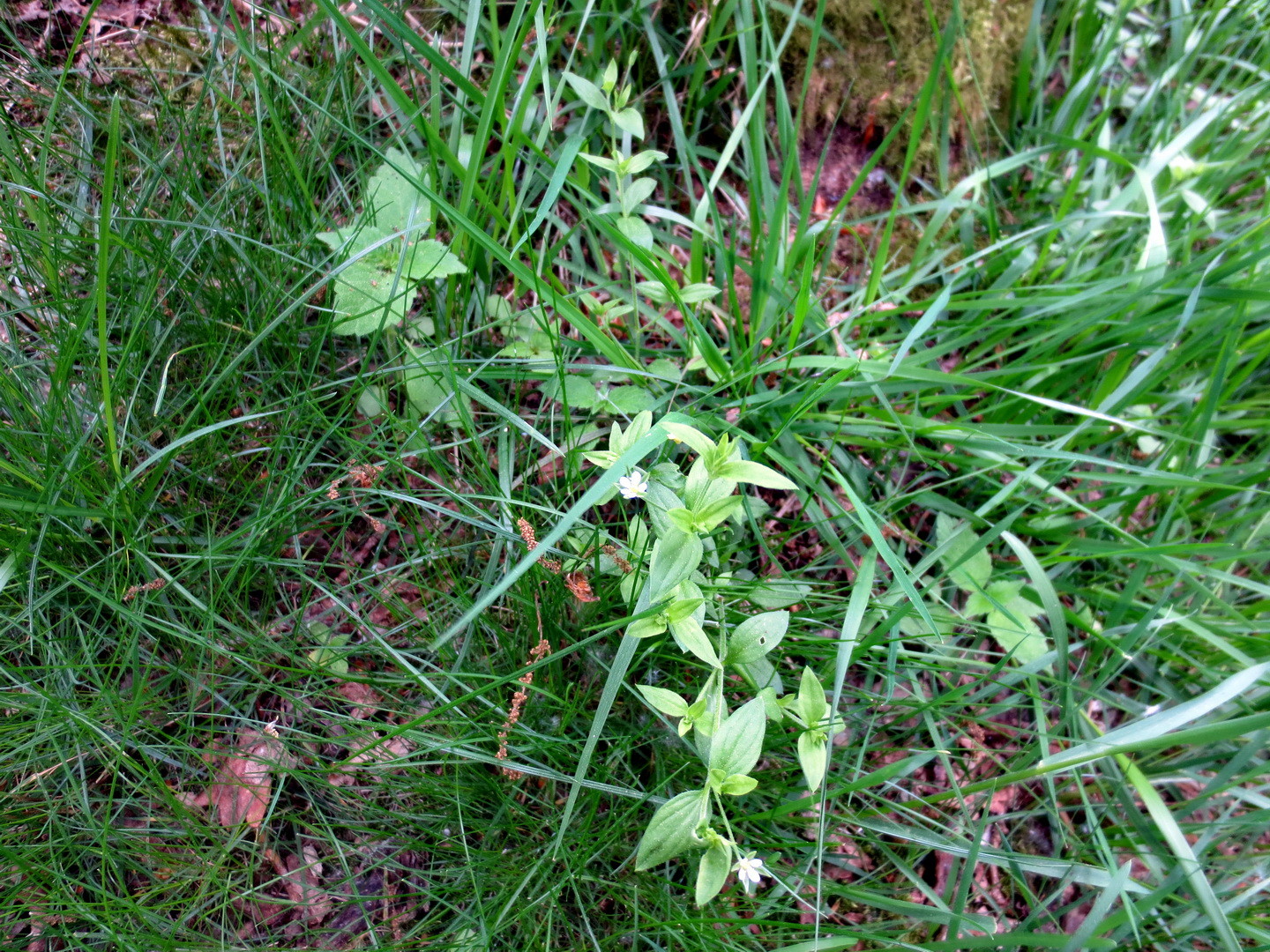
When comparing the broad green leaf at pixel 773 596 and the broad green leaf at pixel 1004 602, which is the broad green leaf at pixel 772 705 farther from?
the broad green leaf at pixel 1004 602

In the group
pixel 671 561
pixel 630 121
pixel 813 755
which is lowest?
pixel 813 755

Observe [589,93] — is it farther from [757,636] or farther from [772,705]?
[772,705]

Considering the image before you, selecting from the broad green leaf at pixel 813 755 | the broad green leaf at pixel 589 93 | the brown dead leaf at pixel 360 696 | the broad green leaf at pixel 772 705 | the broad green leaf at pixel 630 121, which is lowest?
the brown dead leaf at pixel 360 696

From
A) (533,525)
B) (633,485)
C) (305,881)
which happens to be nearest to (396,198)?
(533,525)

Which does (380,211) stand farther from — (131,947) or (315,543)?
(131,947)

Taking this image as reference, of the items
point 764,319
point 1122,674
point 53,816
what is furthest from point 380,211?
point 1122,674

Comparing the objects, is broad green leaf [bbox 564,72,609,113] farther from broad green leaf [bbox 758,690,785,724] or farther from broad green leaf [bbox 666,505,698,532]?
broad green leaf [bbox 758,690,785,724]

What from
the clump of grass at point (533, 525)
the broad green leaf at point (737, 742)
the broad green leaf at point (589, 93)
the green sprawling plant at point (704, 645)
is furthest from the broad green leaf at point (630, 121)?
the broad green leaf at point (737, 742)
